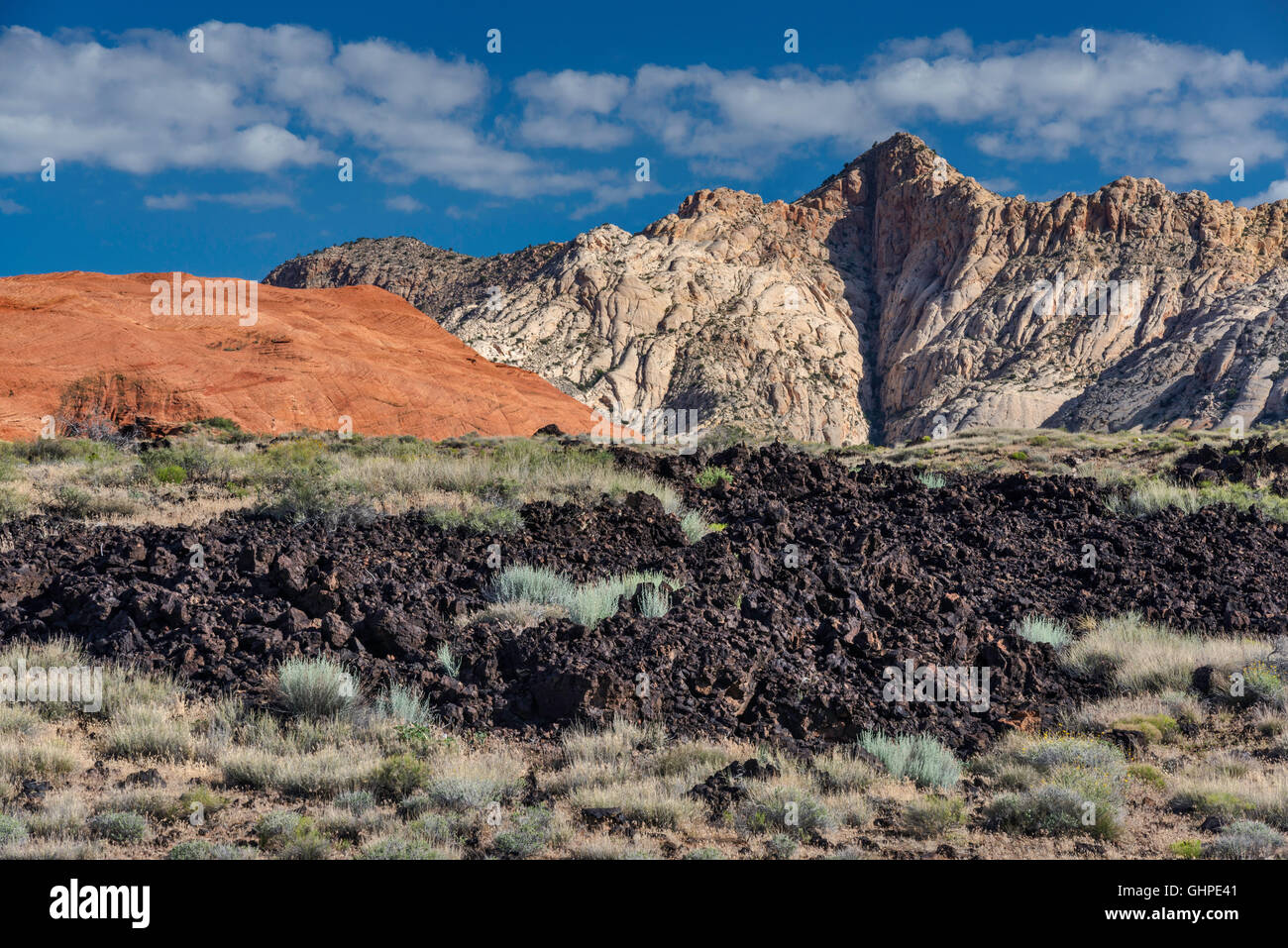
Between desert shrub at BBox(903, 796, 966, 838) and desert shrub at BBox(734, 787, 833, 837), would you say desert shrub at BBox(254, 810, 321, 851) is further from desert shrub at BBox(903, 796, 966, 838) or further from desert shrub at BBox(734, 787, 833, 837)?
desert shrub at BBox(903, 796, 966, 838)

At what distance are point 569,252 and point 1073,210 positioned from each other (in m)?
50.3

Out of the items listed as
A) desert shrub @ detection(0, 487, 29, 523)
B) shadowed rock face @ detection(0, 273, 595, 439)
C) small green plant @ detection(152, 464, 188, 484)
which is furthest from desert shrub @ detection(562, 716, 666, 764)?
shadowed rock face @ detection(0, 273, 595, 439)

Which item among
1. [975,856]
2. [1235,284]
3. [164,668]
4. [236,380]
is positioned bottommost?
[975,856]

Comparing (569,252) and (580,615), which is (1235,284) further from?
(580,615)

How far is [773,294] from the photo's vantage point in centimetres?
8938

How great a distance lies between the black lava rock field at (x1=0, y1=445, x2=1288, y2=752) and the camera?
22.1ft

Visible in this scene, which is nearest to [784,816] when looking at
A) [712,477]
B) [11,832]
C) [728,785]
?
[728,785]

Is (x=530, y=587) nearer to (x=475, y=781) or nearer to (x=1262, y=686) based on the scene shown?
(x=475, y=781)

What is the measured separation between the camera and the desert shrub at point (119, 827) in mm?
4699

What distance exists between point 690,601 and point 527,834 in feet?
12.6

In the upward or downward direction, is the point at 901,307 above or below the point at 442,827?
above

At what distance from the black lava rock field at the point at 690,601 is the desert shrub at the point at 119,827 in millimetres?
1876

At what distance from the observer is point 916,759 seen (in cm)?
590
